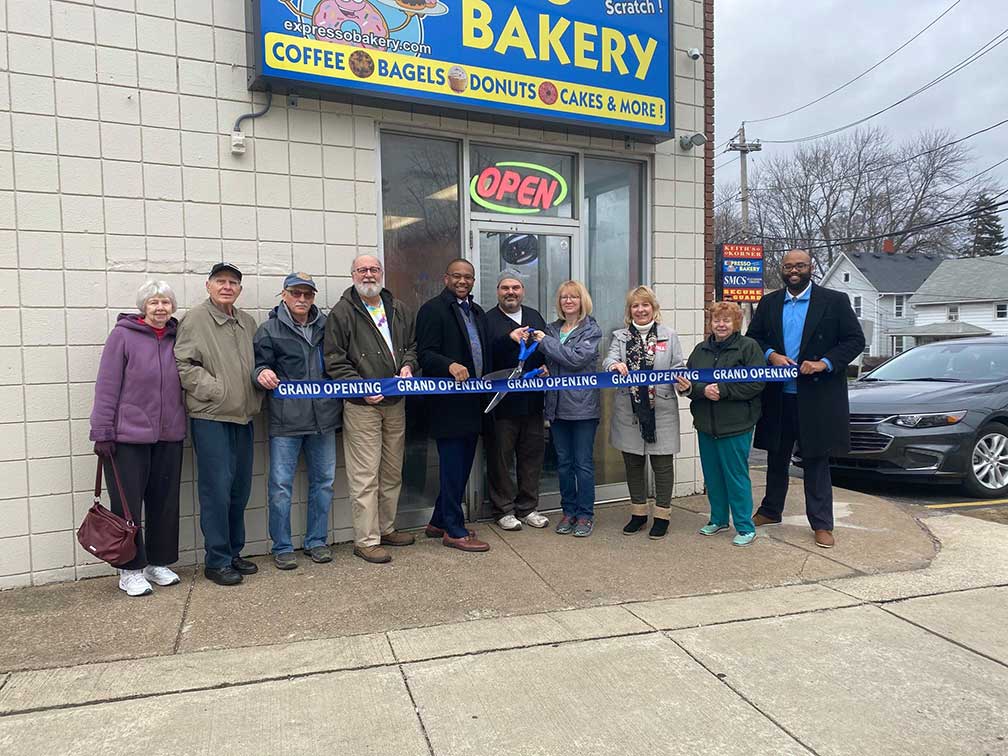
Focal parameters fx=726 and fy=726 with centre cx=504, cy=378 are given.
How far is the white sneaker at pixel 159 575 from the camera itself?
4551mm

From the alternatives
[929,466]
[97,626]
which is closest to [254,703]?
[97,626]

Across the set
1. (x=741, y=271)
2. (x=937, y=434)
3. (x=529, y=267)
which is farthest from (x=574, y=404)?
(x=741, y=271)

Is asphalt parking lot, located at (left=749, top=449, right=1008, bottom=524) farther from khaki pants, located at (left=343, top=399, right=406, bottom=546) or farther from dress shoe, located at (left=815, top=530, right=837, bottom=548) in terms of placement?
khaki pants, located at (left=343, top=399, right=406, bottom=546)

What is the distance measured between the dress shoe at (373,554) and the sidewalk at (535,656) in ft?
0.26

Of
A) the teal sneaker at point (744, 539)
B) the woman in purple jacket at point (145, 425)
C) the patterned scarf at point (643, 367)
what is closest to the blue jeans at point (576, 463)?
the patterned scarf at point (643, 367)

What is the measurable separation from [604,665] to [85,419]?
3.55m

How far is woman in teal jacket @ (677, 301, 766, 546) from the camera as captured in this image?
531 centimetres

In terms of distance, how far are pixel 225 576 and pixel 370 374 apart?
1.58 meters

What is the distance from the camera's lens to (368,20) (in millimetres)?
5121

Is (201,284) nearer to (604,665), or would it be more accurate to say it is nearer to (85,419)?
(85,419)

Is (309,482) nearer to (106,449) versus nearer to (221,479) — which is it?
(221,479)

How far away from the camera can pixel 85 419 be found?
4648 millimetres

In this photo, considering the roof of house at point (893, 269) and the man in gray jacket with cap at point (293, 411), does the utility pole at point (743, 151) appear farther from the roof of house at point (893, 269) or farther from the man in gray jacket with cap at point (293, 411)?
the man in gray jacket with cap at point (293, 411)

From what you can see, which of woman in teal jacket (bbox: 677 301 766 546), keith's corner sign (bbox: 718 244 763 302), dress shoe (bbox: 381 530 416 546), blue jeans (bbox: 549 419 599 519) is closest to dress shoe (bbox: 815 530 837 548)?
woman in teal jacket (bbox: 677 301 766 546)
